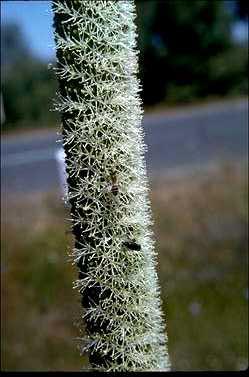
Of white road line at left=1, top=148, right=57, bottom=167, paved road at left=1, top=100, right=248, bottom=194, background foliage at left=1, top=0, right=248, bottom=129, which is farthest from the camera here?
white road line at left=1, top=148, right=57, bottom=167

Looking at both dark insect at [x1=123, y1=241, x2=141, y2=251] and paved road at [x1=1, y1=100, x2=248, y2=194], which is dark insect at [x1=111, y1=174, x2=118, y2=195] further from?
paved road at [x1=1, y1=100, x2=248, y2=194]

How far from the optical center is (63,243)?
349 centimetres

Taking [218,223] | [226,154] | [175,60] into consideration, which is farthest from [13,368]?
[175,60]

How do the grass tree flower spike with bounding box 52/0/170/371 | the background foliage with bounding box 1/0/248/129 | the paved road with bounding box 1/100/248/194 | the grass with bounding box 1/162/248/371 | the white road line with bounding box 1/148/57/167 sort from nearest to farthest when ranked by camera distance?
the grass tree flower spike with bounding box 52/0/170/371
the grass with bounding box 1/162/248/371
the background foliage with bounding box 1/0/248/129
the paved road with bounding box 1/100/248/194
the white road line with bounding box 1/148/57/167

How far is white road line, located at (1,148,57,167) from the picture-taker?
268 inches

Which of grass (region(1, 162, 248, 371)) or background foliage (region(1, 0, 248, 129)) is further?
background foliage (region(1, 0, 248, 129))

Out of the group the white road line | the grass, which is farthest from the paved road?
the grass

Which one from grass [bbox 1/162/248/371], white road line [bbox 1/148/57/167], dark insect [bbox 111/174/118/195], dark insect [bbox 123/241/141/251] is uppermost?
dark insect [bbox 111/174/118/195]

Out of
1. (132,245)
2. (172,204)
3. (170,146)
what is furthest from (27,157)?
(132,245)

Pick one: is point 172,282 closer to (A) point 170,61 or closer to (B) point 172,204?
(B) point 172,204

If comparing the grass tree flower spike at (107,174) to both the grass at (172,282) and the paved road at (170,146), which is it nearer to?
the grass at (172,282)

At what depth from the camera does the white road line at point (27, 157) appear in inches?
268

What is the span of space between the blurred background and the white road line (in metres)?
0.02

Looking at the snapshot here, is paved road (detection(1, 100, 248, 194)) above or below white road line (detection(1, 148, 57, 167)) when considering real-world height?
above
